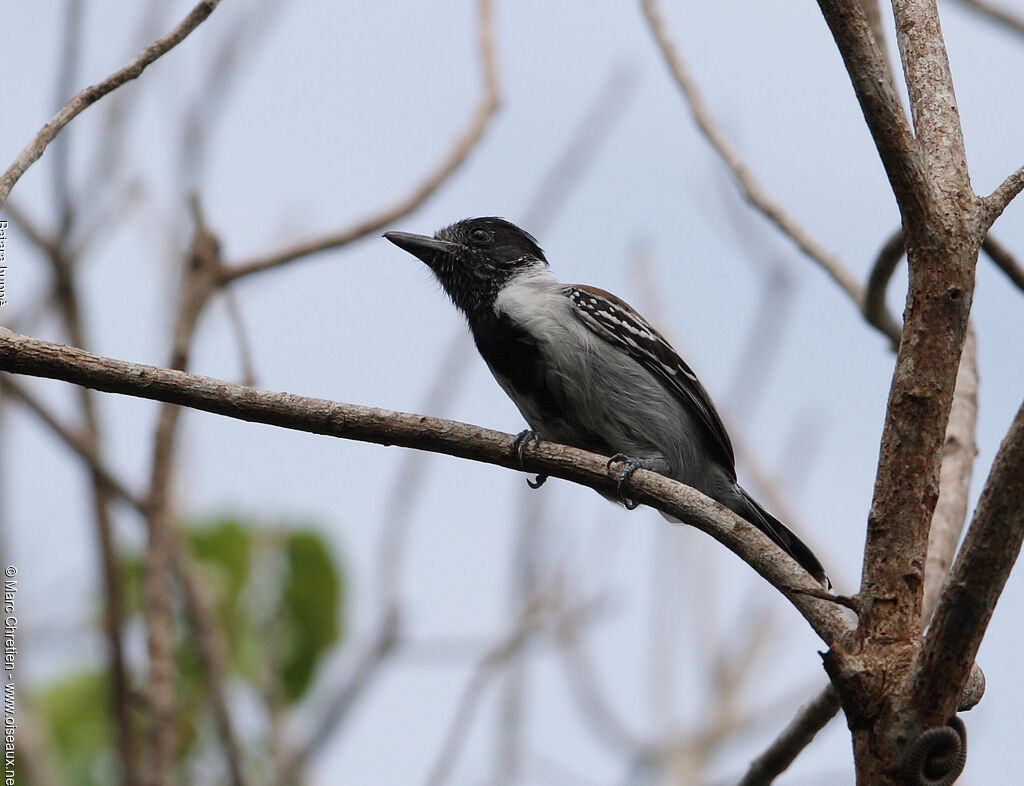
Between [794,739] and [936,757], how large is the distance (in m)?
1.11

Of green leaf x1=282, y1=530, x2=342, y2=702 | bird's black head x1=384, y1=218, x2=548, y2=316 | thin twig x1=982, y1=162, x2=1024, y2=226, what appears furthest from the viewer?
green leaf x1=282, y1=530, x2=342, y2=702

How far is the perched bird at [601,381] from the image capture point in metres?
4.83

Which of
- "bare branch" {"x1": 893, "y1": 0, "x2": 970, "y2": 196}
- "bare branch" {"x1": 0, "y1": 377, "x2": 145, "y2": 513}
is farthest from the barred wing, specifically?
"bare branch" {"x1": 893, "y1": 0, "x2": 970, "y2": 196}

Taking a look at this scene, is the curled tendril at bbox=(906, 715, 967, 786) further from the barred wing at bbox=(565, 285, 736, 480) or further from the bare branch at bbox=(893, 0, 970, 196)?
the barred wing at bbox=(565, 285, 736, 480)

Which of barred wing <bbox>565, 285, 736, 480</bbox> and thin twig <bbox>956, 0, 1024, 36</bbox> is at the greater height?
thin twig <bbox>956, 0, 1024, 36</bbox>

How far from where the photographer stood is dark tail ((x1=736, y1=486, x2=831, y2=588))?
14.4 feet

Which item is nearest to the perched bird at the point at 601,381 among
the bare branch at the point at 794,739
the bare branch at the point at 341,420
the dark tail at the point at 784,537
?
the dark tail at the point at 784,537

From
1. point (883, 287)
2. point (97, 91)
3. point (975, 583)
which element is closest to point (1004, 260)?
point (883, 287)

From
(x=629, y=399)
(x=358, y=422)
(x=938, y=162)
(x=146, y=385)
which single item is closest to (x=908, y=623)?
(x=938, y=162)

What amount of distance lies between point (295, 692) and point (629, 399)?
3056 millimetres

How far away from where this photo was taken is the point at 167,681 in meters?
4.21

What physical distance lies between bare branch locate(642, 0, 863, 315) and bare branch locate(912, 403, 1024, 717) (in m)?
2.53

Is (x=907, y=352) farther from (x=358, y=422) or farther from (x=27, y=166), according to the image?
(x=27, y=166)

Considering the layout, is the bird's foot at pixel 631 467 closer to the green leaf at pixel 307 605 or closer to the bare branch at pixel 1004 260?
the bare branch at pixel 1004 260
